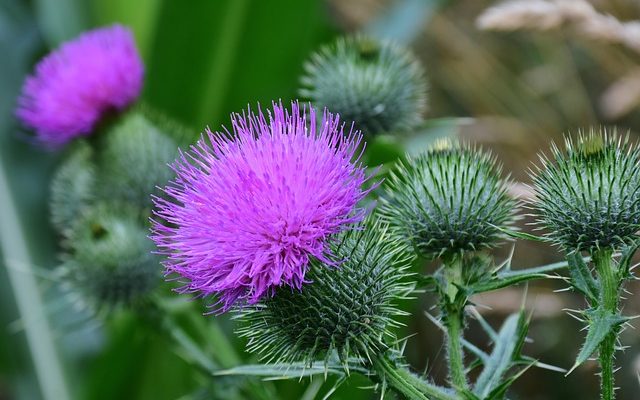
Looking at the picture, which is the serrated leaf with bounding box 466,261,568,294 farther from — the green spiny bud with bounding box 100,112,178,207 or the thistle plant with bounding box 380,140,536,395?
the green spiny bud with bounding box 100,112,178,207

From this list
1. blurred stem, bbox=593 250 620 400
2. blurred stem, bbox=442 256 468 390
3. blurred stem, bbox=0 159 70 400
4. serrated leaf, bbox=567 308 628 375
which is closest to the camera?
serrated leaf, bbox=567 308 628 375

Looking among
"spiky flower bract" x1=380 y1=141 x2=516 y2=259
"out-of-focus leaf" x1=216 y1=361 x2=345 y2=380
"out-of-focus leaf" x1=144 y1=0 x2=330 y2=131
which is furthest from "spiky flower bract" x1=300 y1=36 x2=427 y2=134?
"out-of-focus leaf" x1=144 y1=0 x2=330 y2=131

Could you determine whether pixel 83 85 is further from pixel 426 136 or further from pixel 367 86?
pixel 426 136

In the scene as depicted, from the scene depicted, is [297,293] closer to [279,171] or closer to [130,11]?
[279,171]

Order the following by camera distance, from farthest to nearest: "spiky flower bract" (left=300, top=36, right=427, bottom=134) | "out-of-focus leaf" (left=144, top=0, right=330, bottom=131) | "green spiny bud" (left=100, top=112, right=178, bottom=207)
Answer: "out-of-focus leaf" (left=144, top=0, right=330, bottom=131), "green spiny bud" (left=100, top=112, right=178, bottom=207), "spiky flower bract" (left=300, top=36, right=427, bottom=134)

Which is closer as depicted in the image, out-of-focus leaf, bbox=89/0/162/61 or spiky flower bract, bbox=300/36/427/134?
spiky flower bract, bbox=300/36/427/134

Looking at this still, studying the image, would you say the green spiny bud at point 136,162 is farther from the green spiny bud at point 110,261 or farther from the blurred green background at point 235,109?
the blurred green background at point 235,109

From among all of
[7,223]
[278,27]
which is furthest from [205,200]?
[7,223]
